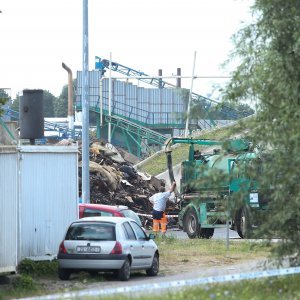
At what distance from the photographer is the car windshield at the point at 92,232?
1988cm

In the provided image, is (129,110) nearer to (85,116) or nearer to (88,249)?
(85,116)

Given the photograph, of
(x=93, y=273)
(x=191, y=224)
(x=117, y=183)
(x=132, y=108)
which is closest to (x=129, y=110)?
(x=132, y=108)

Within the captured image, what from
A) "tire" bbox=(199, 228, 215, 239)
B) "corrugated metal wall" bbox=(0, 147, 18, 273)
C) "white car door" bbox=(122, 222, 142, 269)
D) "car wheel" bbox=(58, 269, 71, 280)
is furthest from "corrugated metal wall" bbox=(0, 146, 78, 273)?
"tire" bbox=(199, 228, 215, 239)

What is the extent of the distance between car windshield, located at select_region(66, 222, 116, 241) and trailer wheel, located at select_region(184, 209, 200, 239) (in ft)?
46.5

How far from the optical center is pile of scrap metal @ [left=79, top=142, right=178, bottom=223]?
39688mm

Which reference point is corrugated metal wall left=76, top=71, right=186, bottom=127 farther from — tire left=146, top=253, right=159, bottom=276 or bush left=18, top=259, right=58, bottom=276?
bush left=18, top=259, right=58, bottom=276

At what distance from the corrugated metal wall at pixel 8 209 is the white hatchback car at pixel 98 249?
3.86 ft

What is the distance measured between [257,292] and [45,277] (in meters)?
7.55

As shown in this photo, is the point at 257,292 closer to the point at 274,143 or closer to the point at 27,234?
the point at 274,143

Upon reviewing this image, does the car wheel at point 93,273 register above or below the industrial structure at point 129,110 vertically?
below

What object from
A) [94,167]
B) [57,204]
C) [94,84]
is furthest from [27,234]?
[94,84]

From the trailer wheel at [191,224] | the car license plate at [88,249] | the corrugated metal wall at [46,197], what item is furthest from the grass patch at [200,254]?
the trailer wheel at [191,224]

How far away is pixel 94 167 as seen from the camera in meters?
40.0

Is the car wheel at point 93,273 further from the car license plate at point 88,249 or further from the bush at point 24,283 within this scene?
the bush at point 24,283
